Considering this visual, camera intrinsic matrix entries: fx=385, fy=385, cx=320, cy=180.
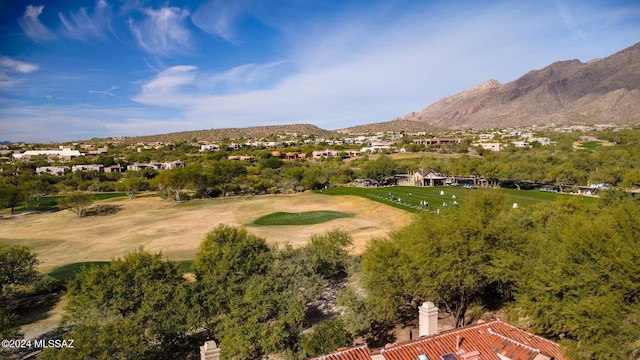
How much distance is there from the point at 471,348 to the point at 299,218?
48.8 metres

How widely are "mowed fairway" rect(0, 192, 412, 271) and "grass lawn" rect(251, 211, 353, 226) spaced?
182 centimetres

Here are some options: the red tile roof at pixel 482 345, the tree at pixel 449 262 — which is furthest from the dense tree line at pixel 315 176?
the red tile roof at pixel 482 345

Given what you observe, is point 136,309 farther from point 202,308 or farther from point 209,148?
point 209,148

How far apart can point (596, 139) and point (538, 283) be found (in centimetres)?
14808

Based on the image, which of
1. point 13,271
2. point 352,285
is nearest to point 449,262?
point 352,285

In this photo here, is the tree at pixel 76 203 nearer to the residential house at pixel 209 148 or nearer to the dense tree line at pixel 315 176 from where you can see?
the dense tree line at pixel 315 176

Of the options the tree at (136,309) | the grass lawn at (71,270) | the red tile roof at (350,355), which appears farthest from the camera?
the grass lawn at (71,270)

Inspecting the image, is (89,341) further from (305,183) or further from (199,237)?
(305,183)

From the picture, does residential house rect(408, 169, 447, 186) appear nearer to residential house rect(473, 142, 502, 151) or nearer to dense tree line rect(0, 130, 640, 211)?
dense tree line rect(0, 130, 640, 211)

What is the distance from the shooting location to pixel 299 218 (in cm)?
6112

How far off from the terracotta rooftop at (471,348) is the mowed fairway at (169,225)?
26.0m

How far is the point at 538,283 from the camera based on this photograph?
17.1 metres

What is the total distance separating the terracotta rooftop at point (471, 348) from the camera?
490 inches

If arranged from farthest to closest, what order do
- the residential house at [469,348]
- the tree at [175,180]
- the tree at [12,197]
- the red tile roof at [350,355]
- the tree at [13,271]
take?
the tree at [175,180]
the tree at [12,197]
the tree at [13,271]
the red tile roof at [350,355]
the residential house at [469,348]
